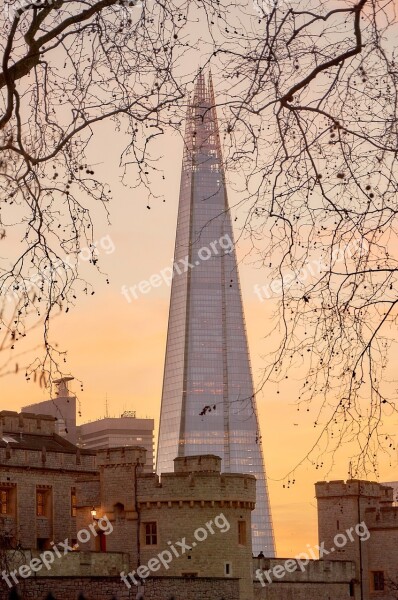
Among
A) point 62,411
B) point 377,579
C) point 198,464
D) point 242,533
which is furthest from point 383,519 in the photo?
point 62,411

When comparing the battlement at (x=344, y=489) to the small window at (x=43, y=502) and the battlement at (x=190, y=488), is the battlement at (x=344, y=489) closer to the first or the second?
the battlement at (x=190, y=488)

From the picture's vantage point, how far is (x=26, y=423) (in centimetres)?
6981

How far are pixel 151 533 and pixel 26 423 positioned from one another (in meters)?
16.2

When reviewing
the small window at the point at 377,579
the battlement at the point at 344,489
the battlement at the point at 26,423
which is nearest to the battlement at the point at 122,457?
the battlement at the point at 26,423

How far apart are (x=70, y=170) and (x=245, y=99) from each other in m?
2.48

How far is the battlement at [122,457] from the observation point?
2260 inches

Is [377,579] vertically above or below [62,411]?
below

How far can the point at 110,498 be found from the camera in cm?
5759

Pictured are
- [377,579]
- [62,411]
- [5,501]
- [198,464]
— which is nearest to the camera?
[198,464]

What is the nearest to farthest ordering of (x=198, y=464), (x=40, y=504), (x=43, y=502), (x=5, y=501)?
(x=198, y=464) < (x=5, y=501) < (x=40, y=504) < (x=43, y=502)

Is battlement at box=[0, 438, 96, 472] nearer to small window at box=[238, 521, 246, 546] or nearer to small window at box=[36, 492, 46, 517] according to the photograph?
small window at box=[36, 492, 46, 517]

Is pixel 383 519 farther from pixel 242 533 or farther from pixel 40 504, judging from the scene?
pixel 40 504

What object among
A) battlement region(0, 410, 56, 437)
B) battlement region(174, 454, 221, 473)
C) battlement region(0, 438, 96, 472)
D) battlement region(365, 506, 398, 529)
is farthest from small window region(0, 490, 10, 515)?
battlement region(365, 506, 398, 529)

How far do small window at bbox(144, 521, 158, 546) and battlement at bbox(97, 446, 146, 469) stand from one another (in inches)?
117
